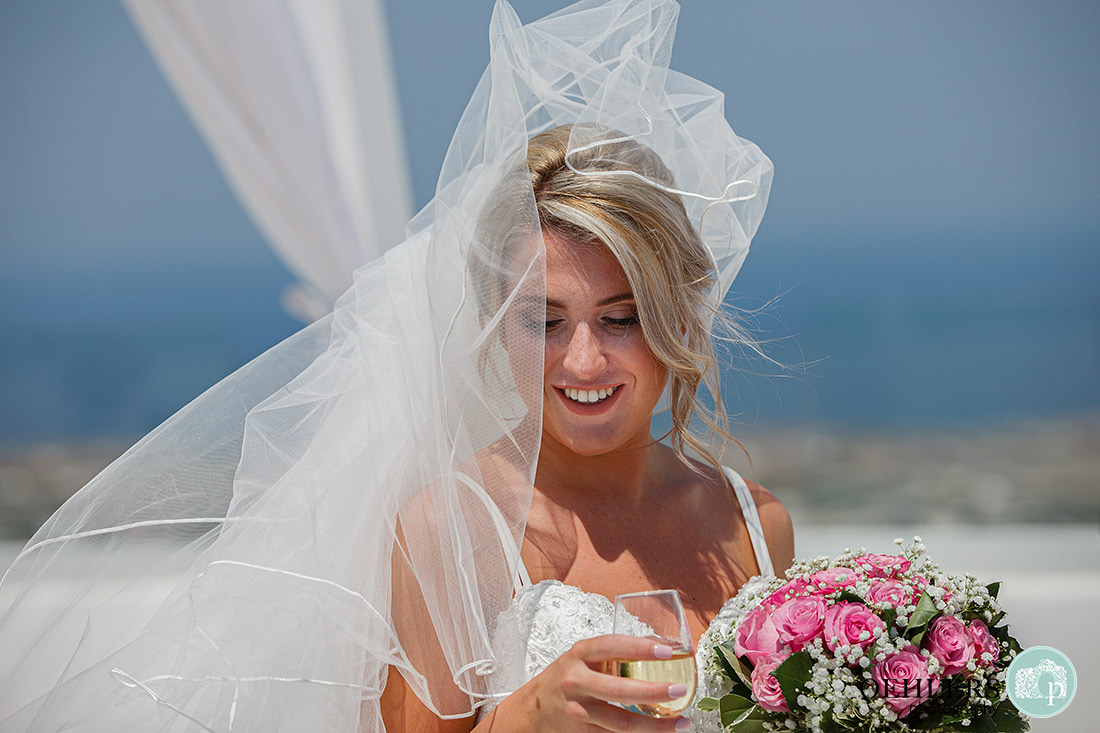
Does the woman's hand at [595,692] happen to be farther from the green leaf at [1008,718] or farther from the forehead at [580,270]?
the forehead at [580,270]

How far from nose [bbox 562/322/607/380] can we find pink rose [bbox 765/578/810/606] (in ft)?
1.69

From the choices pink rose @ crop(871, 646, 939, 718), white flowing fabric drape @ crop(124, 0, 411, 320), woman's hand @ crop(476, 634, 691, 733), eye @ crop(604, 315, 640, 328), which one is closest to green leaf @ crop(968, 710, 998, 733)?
pink rose @ crop(871, 646, 939, 718)

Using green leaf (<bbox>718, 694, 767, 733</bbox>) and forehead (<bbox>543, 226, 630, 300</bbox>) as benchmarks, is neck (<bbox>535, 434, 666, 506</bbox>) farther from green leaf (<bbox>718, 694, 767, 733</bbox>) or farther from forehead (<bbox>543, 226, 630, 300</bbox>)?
Answer: green leaf (<bbox>718, 694, 767, 733</bbox>)

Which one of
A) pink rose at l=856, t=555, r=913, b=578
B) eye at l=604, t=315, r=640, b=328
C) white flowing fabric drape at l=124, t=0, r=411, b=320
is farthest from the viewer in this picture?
white flowing fabric drape at l=124, t=0, r=411, b=320

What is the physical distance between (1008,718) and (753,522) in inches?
29.0

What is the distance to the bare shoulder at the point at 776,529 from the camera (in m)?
2.16

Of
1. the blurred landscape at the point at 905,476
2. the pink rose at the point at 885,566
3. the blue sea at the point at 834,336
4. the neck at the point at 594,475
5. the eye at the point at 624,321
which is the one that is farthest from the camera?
the blue sea at the point at 834,336

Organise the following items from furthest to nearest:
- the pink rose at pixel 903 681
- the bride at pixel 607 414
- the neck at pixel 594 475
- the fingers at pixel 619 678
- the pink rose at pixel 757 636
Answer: the neck at pixel 594 475 → the bride at pixel 607 414 → the pink rose at pixel 757 636 → the pink rose at pixel 903 681 → the fingers at pixel 619 678

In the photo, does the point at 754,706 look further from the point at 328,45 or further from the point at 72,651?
the point at 328,45

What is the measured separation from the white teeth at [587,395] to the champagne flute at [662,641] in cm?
65

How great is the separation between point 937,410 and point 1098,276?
8.97 meters

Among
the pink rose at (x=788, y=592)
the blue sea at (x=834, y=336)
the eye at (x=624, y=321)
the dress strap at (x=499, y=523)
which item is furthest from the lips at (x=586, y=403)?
the blue sea at (x=834, y=336)

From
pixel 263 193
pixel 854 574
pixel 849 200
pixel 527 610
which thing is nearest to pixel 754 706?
pixel 854 574

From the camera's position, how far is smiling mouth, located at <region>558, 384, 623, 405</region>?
5.86ft
